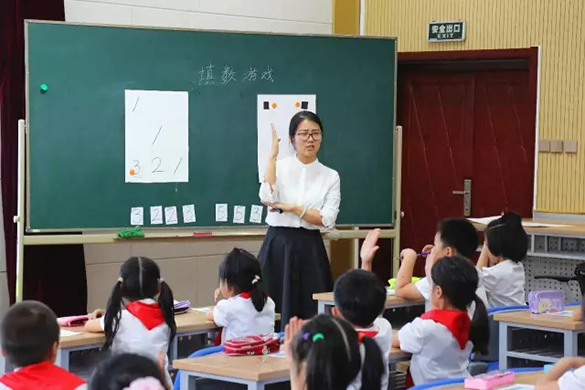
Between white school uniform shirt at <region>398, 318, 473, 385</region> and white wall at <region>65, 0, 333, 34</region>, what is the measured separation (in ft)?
12.2

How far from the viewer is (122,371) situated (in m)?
1.88

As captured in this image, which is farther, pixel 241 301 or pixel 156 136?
pixel 156 136

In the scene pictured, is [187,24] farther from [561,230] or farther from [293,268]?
[561,230]

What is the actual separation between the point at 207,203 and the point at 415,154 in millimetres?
2683

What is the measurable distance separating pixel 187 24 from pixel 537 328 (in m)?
3.86

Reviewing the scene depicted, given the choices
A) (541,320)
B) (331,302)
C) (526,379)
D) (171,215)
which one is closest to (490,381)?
(526,379)

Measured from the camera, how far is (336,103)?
635 cm

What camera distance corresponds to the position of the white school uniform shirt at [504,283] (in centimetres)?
485

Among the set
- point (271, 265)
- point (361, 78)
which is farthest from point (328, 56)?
point (271, 265)

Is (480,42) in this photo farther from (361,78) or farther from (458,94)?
(361,78)

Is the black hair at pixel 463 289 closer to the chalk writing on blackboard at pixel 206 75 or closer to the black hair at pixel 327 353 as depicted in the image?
the black hair at pixel 327 353

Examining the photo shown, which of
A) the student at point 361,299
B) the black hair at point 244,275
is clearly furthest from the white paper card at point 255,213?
the student at point 361,299

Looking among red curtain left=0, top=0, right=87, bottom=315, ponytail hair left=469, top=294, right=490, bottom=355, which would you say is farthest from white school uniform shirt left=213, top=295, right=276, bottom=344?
red curtain left=0, top=0, right=87, bottom=315

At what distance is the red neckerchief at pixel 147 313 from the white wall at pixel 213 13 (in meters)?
2.95
